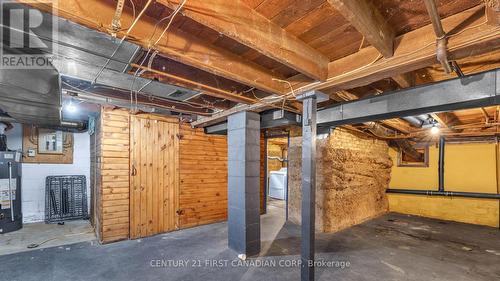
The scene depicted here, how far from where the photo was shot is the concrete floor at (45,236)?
3548 mm

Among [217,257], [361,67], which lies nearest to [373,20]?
[361,67]

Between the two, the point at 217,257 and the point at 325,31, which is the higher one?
the point at 325,31

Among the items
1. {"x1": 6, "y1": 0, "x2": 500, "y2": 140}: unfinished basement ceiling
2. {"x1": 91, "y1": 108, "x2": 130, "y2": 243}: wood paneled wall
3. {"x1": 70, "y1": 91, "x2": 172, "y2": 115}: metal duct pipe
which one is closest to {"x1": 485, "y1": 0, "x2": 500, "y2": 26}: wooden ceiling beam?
{"x1": 6, "y1": 0, "x2": 500, "y2": 140}: unfinished basement ceiling

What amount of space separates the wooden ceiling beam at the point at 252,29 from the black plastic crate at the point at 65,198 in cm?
576

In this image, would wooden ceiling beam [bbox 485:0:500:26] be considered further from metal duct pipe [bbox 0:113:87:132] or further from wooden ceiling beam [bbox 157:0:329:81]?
metal duct pipe [bbox 0:113:87:132]

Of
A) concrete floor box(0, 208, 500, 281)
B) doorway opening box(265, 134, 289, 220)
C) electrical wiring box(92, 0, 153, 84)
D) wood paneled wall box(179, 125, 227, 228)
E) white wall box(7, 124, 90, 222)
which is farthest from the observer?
doorway opening box(265, 134, 289, 220)

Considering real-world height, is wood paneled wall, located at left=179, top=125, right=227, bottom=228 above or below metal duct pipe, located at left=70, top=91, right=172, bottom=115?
below

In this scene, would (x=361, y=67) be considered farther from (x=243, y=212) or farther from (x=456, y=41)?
(x=243, y=212)

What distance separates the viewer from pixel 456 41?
147 cm

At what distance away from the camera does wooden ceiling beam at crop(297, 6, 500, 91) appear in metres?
1.40

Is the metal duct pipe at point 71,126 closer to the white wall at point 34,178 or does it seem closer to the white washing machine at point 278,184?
the white wall at point 34,178

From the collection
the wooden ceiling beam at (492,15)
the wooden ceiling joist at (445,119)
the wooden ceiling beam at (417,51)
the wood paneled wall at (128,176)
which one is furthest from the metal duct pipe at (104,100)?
the wooden ceiling joist at (445,119)

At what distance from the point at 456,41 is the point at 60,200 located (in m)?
7.00

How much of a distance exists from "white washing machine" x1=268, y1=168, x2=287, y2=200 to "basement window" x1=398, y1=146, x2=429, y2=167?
3.60 metres
